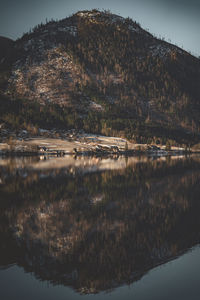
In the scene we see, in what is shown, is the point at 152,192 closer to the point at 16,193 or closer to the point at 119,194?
the point at 119,194

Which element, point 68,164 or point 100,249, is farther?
point 68,164

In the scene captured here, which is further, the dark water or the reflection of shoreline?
the reflection of shoreline

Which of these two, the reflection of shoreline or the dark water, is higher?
the dark water

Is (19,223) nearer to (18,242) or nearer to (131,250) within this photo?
(18,242)

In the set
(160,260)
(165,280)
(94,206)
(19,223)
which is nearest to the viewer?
(165,280)

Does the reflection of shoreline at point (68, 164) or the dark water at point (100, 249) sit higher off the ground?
the dark water at point (100, 249)

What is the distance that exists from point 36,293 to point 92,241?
160 inches

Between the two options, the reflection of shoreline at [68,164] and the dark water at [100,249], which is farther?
the reflection of shoreline at [68,164]

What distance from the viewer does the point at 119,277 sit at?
378 inches

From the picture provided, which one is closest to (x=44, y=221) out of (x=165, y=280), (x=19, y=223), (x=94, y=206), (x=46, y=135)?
(x=19, y=223)

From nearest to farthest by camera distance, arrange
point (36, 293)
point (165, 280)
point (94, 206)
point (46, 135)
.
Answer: point (36, 293) → point (165, 280) → point (94, 206) → point (46, 135)

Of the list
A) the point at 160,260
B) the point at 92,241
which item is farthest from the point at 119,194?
the point at 160,260

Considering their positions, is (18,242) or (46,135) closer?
(18,242)

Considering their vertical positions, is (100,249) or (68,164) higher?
(100,249)
